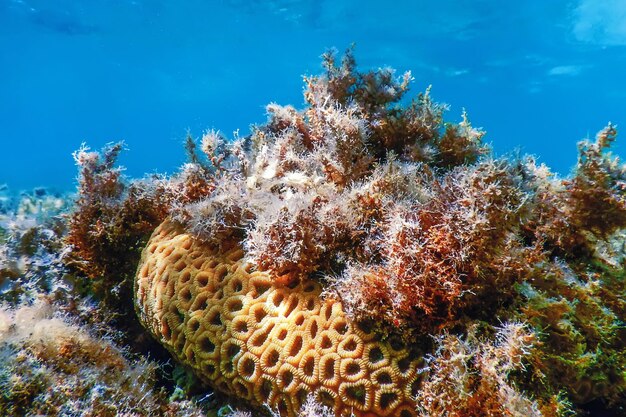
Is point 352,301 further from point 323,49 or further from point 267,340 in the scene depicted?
point 323,49

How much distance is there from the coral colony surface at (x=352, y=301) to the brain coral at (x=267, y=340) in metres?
0.01

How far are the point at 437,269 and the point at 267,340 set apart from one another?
1428 mm

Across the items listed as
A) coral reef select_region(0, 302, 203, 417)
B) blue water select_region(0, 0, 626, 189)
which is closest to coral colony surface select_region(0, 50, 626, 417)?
coral reef select_region(0, 302, 203, 417)

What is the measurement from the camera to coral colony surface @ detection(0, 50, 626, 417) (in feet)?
8.11

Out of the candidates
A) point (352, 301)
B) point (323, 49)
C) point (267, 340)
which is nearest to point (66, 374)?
point (267, 340)

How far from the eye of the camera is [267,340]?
2.89m

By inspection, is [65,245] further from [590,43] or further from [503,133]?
[503,133]

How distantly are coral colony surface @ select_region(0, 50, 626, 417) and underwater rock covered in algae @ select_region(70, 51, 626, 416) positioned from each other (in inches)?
0.6

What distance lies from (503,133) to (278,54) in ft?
211

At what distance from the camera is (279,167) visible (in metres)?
3.95

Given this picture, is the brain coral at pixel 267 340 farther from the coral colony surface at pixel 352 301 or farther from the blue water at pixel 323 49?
the blue water at pixel 323 49

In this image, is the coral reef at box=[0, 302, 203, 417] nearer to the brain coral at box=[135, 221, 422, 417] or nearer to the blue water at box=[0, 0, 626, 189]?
the brain coral at box=[135, 221, 422, 417]

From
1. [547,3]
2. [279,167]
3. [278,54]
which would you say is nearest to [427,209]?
[279,167]

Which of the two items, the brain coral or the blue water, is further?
the blue water
